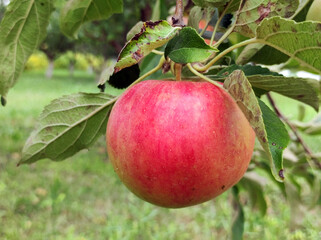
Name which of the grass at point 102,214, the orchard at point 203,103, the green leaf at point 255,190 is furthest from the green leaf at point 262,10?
the grass at point 102,214

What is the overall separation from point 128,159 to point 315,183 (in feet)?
2.70

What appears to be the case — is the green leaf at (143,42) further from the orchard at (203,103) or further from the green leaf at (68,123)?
the green leaf at (68,123)

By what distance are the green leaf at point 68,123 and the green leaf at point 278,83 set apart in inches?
8.3

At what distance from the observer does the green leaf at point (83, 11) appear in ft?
2.68

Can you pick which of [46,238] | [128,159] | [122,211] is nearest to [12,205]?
[46,238]

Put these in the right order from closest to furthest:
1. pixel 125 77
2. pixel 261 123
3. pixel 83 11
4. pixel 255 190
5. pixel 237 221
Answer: pixel 261 123 → pixel 125 77 → pixel 83 11 → pixel 237 221 → pixel 255 190

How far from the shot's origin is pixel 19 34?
0.73 meters

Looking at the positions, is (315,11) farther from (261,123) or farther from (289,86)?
(261,123)

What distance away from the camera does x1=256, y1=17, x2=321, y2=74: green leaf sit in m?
0.40

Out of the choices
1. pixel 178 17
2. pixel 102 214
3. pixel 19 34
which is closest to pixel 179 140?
pixel 178 17

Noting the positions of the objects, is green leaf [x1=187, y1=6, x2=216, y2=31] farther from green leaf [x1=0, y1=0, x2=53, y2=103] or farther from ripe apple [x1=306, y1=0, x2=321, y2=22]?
green leaf [x1=0, y1=0, x2=53, y2=103]

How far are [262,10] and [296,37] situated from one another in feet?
0.29

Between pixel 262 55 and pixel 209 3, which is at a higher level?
pixel 209 3

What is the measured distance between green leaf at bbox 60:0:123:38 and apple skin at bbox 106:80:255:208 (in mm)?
380
